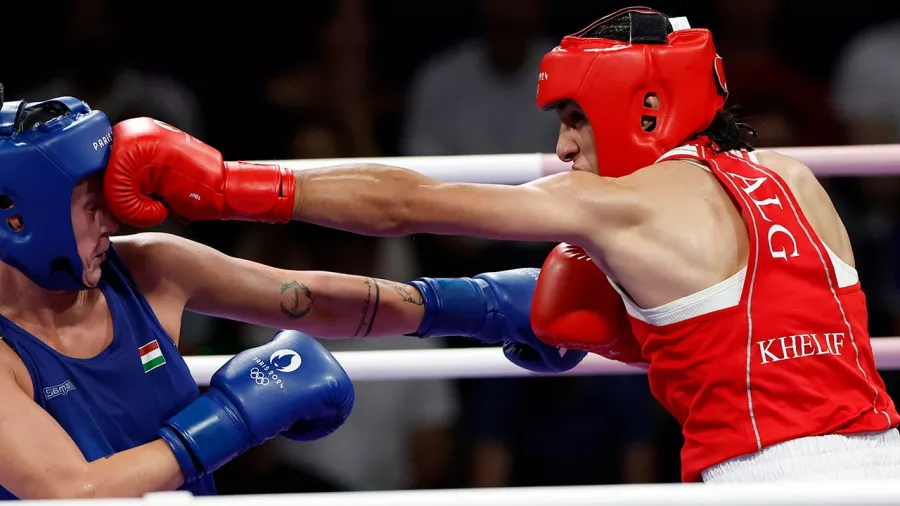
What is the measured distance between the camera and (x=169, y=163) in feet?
6.07

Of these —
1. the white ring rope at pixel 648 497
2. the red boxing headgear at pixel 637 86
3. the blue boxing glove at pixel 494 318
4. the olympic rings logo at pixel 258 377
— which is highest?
the red boxing headgear at pixel 637 86

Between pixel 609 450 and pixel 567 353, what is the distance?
3.94 ft

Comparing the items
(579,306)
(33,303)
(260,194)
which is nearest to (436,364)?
(579,306)

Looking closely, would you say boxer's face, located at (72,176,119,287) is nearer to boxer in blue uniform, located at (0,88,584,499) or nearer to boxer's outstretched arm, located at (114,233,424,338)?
boxer in blue uniform, located at (0,88,584,499)

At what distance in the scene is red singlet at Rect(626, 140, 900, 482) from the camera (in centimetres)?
→ 181

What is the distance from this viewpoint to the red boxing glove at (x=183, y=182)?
1829mm

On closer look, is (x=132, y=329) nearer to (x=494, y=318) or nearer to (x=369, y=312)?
(x=369, y=312)

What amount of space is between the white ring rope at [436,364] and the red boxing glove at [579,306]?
1.26ft

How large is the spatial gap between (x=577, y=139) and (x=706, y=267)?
40 cm

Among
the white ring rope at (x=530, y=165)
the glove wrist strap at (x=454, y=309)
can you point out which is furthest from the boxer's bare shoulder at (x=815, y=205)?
the glove wrist strap at (x=454, y=309)

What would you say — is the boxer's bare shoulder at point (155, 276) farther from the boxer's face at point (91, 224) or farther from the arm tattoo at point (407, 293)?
the arm tattoo at point (407, 293)

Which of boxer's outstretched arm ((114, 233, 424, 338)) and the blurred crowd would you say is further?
the blurred crowd

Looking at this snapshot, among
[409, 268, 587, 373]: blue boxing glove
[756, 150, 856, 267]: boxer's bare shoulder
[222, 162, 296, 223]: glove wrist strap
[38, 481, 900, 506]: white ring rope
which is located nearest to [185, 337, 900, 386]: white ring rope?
[409, 268, 587, 373]: blue boxing glove

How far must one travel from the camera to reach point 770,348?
1813 mm
